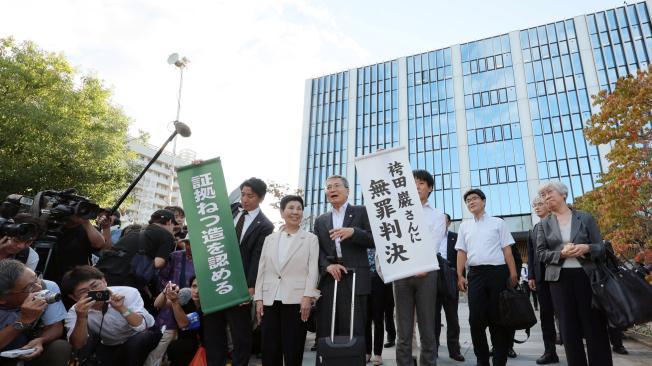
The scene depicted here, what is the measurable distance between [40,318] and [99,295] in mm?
407

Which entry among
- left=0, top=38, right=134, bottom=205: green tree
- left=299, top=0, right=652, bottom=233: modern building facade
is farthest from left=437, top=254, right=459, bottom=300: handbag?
left=299, top=0, right=652, bottom=233: modern building facade

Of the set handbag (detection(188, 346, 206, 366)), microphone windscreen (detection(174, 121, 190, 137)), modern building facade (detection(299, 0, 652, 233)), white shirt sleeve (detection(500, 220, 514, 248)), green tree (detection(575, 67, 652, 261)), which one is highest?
modern building facade (detection(299, 0, 652, 233))

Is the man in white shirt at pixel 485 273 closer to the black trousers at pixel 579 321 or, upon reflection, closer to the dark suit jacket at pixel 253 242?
the black trousers at pixel 579 321

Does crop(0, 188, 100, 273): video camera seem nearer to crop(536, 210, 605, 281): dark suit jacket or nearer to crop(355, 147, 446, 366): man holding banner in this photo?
crop(355, 147, 446, 366): man holding banner

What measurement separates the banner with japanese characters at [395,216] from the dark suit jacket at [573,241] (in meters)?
0.92

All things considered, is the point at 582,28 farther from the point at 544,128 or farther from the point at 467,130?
the point at 467,130

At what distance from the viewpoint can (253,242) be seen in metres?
3.67

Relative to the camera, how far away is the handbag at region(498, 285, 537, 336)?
Result: 343cm

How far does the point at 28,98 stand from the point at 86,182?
330 centimetres

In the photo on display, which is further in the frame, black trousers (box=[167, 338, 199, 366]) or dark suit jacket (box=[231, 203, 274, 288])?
black trousers (box=[167, 338, 199, 366])

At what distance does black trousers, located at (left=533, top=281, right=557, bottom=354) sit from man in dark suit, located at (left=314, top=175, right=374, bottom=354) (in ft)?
7.94

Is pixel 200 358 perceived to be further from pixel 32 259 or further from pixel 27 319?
pixel 32 259

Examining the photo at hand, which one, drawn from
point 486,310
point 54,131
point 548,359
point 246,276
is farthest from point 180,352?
point 54,131

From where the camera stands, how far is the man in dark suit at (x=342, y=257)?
309cm
